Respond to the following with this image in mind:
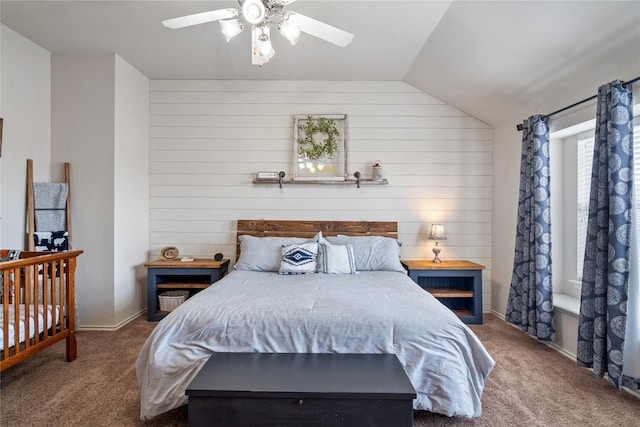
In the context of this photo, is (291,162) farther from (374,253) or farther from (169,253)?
(169,253)

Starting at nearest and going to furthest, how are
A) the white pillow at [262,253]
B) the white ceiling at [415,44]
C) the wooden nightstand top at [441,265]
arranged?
the white ceiling at [415,44]
the white pillow at [262,253]
the wooden nightstand top at [441,265]

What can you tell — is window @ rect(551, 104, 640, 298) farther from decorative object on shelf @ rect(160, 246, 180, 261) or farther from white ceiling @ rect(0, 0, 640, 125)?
decorative object on shelf @ rect(160, 246, 180, 261)

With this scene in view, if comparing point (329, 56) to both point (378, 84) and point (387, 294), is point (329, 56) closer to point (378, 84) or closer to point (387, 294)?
point (378, 84)

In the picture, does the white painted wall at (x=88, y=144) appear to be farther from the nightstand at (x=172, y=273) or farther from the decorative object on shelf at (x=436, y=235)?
the decorative object on shelf at (x=436, y=235)

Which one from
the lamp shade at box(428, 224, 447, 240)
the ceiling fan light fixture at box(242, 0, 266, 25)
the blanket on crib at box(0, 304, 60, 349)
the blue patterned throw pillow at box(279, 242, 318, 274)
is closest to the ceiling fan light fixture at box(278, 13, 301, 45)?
the ceiling fan light fixture at box(242, 0, 266, 25)

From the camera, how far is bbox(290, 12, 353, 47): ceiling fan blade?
1.89 meters

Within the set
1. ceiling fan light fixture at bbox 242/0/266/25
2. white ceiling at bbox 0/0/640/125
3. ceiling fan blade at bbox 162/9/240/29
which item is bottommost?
ceiling fan light fixture at bbox 242/0/266/25

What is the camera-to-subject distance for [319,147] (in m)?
3.83

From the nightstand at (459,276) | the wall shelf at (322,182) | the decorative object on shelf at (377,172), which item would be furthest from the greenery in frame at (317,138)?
the nightstand at (459,276)

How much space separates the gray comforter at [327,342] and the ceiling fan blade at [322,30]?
65.4 inches

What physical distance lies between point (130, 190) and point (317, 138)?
2162 millimetres

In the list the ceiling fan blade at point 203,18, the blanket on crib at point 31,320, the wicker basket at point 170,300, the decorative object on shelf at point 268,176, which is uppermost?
the ceiling fan blade at point 203,18

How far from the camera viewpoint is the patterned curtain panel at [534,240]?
2.80 m

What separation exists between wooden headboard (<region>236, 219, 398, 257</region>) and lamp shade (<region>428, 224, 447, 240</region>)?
400 millimetres
